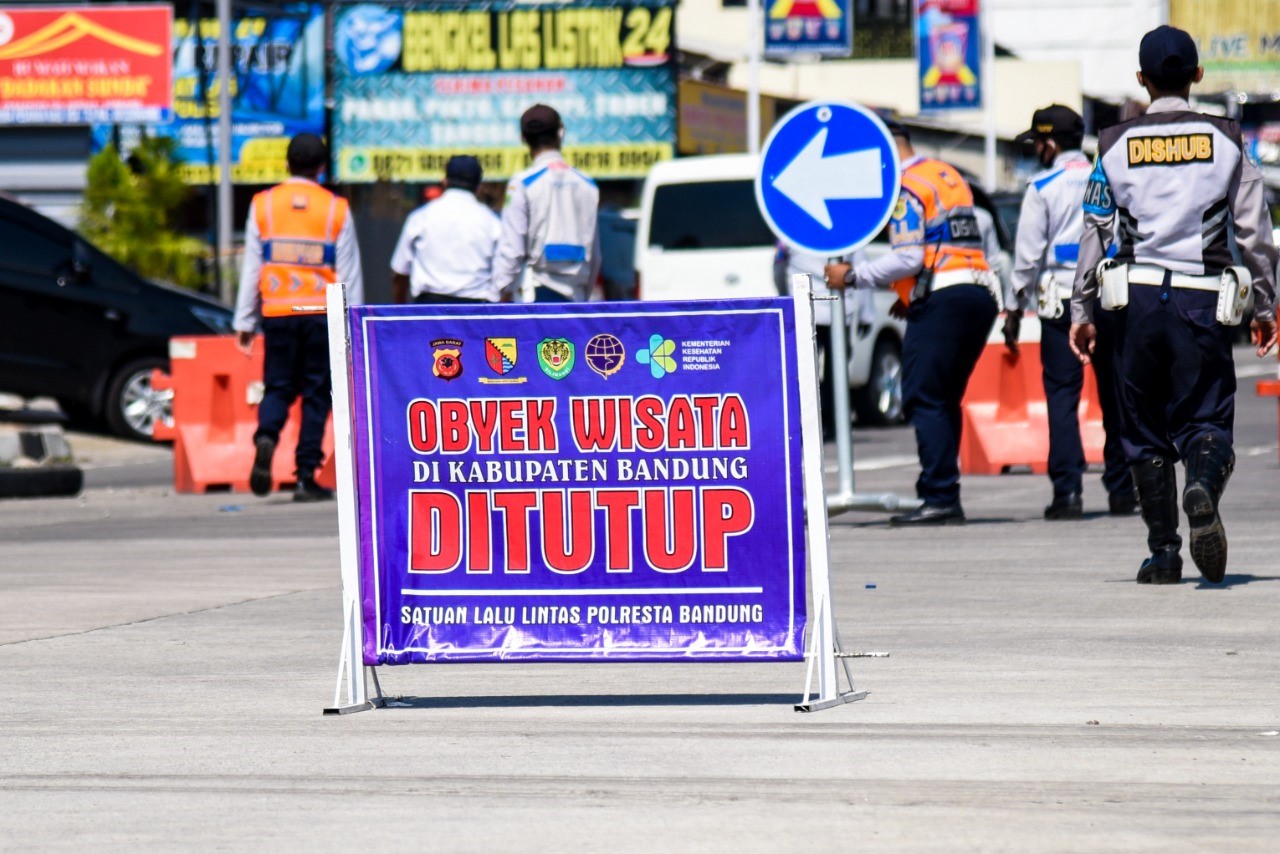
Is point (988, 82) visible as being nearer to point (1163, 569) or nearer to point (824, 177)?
point (824, 177)

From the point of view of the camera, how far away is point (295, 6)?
4378cm

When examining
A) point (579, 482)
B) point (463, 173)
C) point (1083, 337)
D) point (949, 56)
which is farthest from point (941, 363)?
point (949, 56)

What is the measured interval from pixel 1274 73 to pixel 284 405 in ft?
185

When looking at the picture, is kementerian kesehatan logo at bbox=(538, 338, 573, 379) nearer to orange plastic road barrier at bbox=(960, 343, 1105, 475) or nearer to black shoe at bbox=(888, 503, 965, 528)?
black shoe at bbox=(888, 503, 965, 528)

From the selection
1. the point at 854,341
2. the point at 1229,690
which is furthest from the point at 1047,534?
the point at 854,341

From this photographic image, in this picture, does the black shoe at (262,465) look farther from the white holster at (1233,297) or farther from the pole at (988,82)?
the pole at (988,82)

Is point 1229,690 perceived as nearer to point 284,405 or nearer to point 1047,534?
point 1047,534

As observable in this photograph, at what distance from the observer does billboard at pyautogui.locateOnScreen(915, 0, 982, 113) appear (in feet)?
146

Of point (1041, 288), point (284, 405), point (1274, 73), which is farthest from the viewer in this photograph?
point (1274, 73)

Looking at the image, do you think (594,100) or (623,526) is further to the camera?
(594,100)

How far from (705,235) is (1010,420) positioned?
4428 mm

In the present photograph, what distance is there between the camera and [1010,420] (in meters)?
15.7

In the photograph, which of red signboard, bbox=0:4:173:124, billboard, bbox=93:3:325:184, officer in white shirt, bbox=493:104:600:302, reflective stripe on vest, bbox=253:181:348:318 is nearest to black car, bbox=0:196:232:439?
reflective stripe on vest, bbox=253:181:348:318

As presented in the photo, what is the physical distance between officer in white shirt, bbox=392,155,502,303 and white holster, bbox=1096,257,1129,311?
18.1 feet
